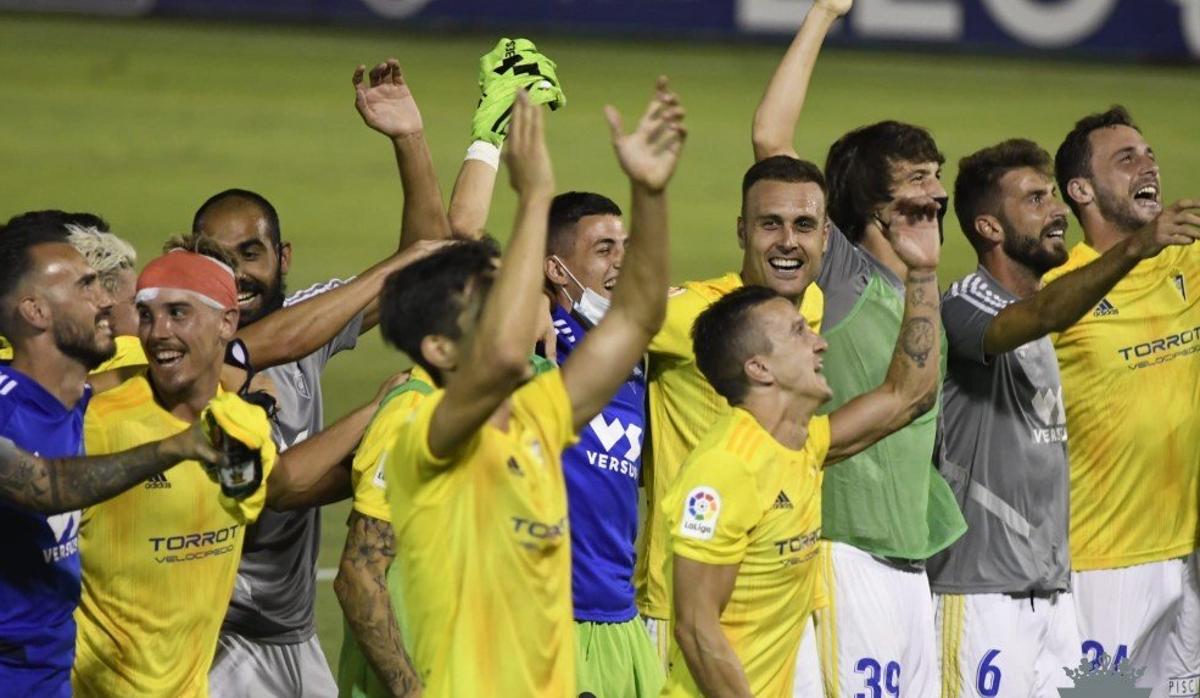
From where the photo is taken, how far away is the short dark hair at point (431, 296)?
16.7 feet

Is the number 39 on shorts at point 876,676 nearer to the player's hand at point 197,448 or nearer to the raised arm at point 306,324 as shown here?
the raised arm at point 306,324

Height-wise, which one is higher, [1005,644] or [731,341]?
[731,341]

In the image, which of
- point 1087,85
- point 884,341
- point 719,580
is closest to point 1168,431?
point 884,341

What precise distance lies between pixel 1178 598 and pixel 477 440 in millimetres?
4611

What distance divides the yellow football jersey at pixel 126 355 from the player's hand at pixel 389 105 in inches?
49.3

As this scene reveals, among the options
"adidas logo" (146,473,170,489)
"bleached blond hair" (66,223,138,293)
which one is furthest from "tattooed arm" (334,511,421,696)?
"bleached blond hair" (66,223,138,293)

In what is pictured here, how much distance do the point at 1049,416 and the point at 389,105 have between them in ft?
9.59

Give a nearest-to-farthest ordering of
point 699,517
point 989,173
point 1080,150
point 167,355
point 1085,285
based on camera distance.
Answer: point 699,517 → point 167,355 → point 1085,285 → point 989,173 → point 1080,150

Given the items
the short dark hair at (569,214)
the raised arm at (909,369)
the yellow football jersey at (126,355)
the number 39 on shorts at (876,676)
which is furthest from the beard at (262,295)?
the number 39 on shorts at (876,676)

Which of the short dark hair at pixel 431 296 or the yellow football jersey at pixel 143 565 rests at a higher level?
the short dark hair at pixel 431 296

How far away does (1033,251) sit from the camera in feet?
27.6

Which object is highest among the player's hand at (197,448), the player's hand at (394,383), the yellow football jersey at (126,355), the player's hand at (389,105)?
the player's hand at (389,105)

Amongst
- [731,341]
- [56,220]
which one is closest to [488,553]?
[731,341]

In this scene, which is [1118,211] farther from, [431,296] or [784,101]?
[431,296]
